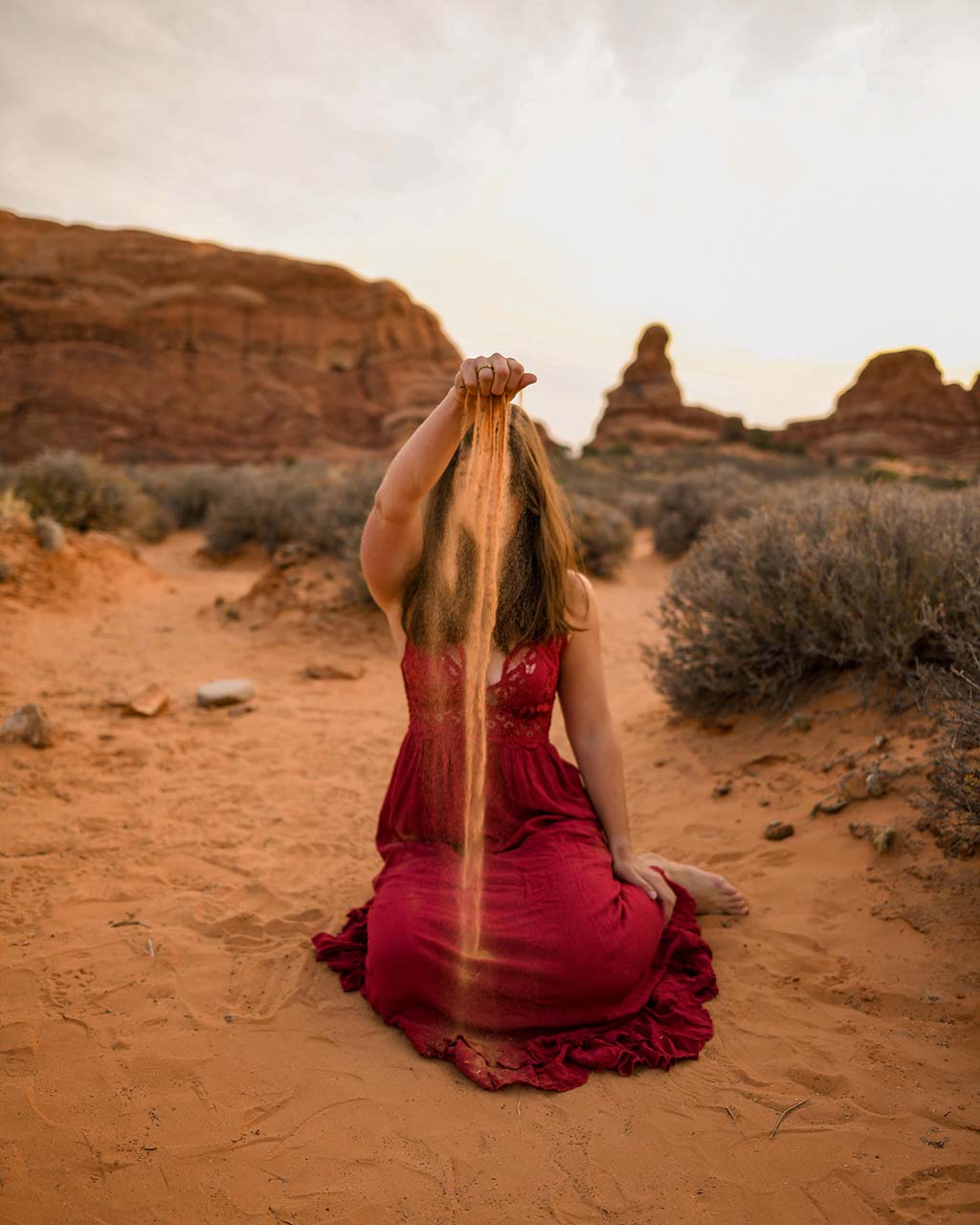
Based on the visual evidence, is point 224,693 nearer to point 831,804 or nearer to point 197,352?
point 831,804

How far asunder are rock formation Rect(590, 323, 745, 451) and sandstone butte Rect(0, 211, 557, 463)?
12.4 meters

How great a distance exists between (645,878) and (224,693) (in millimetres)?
3477

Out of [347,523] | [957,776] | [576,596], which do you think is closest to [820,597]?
[957,776]

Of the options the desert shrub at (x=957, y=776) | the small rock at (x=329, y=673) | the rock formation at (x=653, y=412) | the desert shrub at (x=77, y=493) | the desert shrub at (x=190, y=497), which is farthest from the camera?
the rock formation at (x=653, y=412)

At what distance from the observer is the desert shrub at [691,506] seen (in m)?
10.7

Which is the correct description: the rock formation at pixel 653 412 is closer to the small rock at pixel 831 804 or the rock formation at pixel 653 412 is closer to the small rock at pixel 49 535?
the small rock at pixel 49 535

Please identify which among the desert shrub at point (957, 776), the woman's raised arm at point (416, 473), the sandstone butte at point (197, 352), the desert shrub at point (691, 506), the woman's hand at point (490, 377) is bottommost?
the desert shrub at point (957, 776)

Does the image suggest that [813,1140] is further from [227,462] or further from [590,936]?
[227,462]

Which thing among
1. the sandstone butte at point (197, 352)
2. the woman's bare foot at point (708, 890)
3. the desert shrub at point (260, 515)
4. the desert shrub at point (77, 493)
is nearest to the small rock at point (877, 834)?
the woman's bare foot at point (708, 890)

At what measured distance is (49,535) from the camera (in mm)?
7859

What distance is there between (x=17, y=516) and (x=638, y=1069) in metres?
8.02

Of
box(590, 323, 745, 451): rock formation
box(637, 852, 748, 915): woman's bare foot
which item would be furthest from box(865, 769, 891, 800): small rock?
box(590, 323, 745, 451): rock formation

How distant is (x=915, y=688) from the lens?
10.7 ft

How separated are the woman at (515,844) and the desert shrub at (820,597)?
1590 mm
